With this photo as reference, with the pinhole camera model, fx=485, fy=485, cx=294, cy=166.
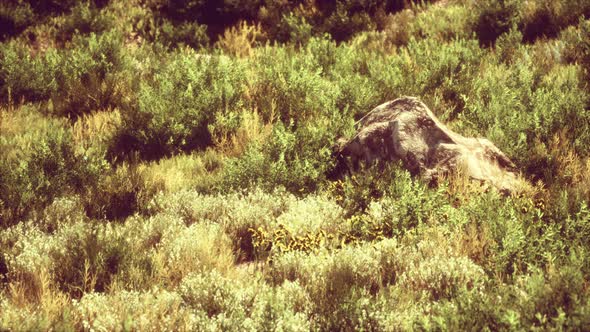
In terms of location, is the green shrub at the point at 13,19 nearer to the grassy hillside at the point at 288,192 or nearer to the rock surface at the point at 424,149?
the grassy hillside at the point at 288,192

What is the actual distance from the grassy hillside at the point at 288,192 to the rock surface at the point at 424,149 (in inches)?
7.8

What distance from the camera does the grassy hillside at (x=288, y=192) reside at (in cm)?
339

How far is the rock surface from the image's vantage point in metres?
4.85

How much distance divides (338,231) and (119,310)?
6.29 ft

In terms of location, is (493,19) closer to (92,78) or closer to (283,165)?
(283,165)

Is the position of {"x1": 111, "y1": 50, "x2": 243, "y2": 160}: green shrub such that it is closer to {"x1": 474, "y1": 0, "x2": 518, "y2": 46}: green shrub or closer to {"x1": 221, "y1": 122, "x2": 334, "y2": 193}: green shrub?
{"x1": 221, "y1": 122, "x2": 334, "y2": 193}: green shrub

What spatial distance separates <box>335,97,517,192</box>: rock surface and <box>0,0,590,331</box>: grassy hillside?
0.20 m

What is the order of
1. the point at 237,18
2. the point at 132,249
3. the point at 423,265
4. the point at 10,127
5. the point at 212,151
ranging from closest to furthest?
the point at 423,265 → the point at 132,249 → the point at 212,151 → the point at 10,127 → the point at 237,18

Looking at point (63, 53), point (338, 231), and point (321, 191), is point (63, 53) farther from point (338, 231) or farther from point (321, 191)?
point (338, 231)

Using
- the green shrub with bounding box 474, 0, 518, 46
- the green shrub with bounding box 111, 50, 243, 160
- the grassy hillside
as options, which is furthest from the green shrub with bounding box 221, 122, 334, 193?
the green shrub with bounding box 474, 0, 518, 46

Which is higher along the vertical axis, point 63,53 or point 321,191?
point 63,53

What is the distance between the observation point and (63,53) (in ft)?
26.5

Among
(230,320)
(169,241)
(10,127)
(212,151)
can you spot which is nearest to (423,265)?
(230,320)

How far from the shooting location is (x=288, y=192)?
4.92m
